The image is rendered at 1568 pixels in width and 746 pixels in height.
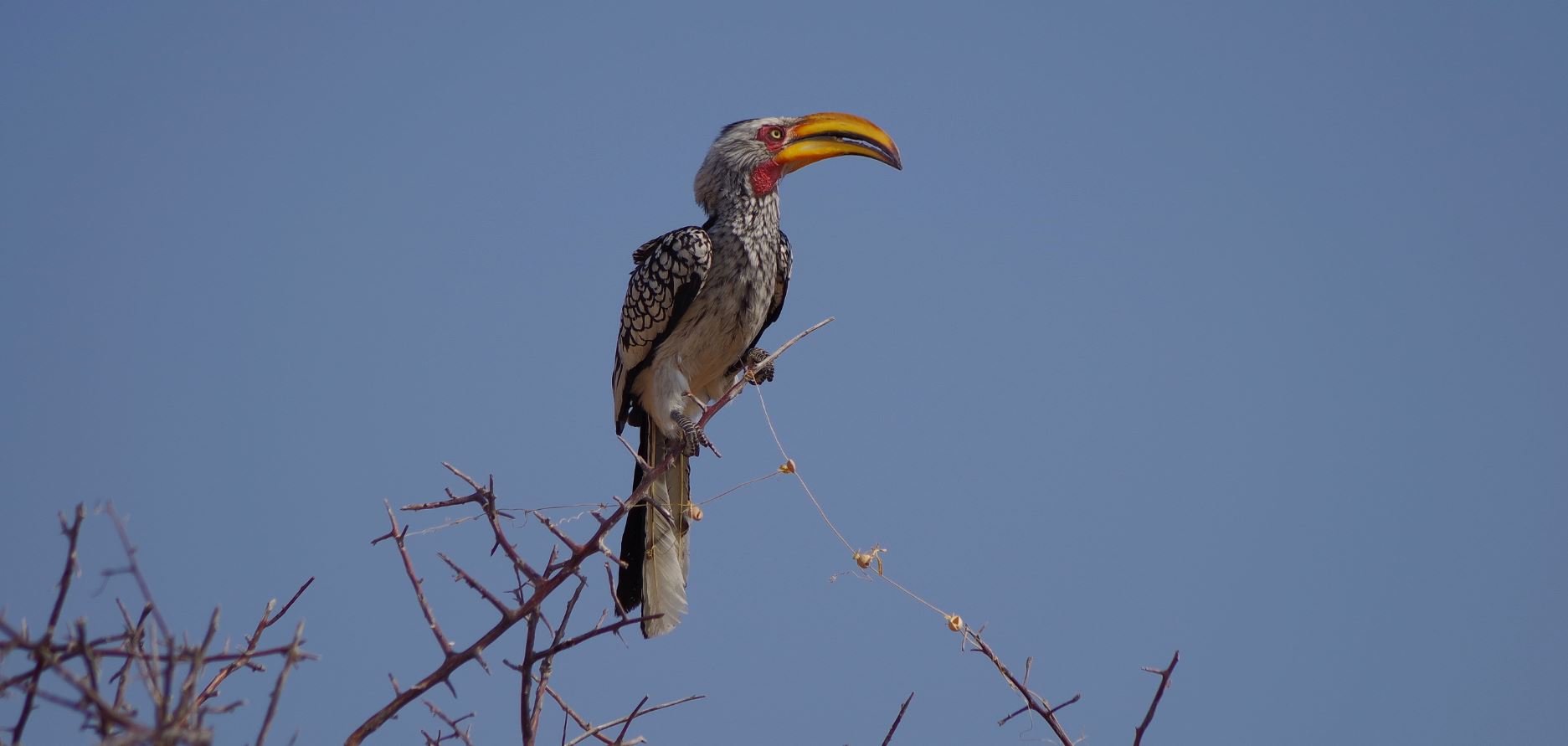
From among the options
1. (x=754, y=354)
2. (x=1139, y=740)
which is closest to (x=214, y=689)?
(x=1139, y=740)

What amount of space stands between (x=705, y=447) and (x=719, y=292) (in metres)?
0.50

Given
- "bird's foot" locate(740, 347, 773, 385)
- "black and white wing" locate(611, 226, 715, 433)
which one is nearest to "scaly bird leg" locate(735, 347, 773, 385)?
"bird's foot" locate(740, 347, 773, 385)

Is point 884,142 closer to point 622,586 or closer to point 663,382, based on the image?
point 663,382

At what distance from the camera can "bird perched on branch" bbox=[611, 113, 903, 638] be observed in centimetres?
380

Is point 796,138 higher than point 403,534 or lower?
higher

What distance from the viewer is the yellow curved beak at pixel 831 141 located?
13.0 feet

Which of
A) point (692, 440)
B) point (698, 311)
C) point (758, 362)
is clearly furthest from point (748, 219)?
point (692, 440)

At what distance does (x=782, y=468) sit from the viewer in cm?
297

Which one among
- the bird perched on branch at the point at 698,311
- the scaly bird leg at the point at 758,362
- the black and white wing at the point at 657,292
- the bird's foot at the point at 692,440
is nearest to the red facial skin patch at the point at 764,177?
the bird perched on branch at the point at 698,311

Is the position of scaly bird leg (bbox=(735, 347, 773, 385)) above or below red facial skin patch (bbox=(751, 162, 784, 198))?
below

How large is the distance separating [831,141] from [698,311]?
76 cm

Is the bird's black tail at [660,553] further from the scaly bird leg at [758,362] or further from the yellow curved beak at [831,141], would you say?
the yellow curved beak at [831,141]

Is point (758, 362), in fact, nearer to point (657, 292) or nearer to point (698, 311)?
point (698, 311)

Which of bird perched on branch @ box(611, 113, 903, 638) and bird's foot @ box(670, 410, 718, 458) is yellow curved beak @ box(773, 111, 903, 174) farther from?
bird's foot @ box(670, 410, 718, 458)
